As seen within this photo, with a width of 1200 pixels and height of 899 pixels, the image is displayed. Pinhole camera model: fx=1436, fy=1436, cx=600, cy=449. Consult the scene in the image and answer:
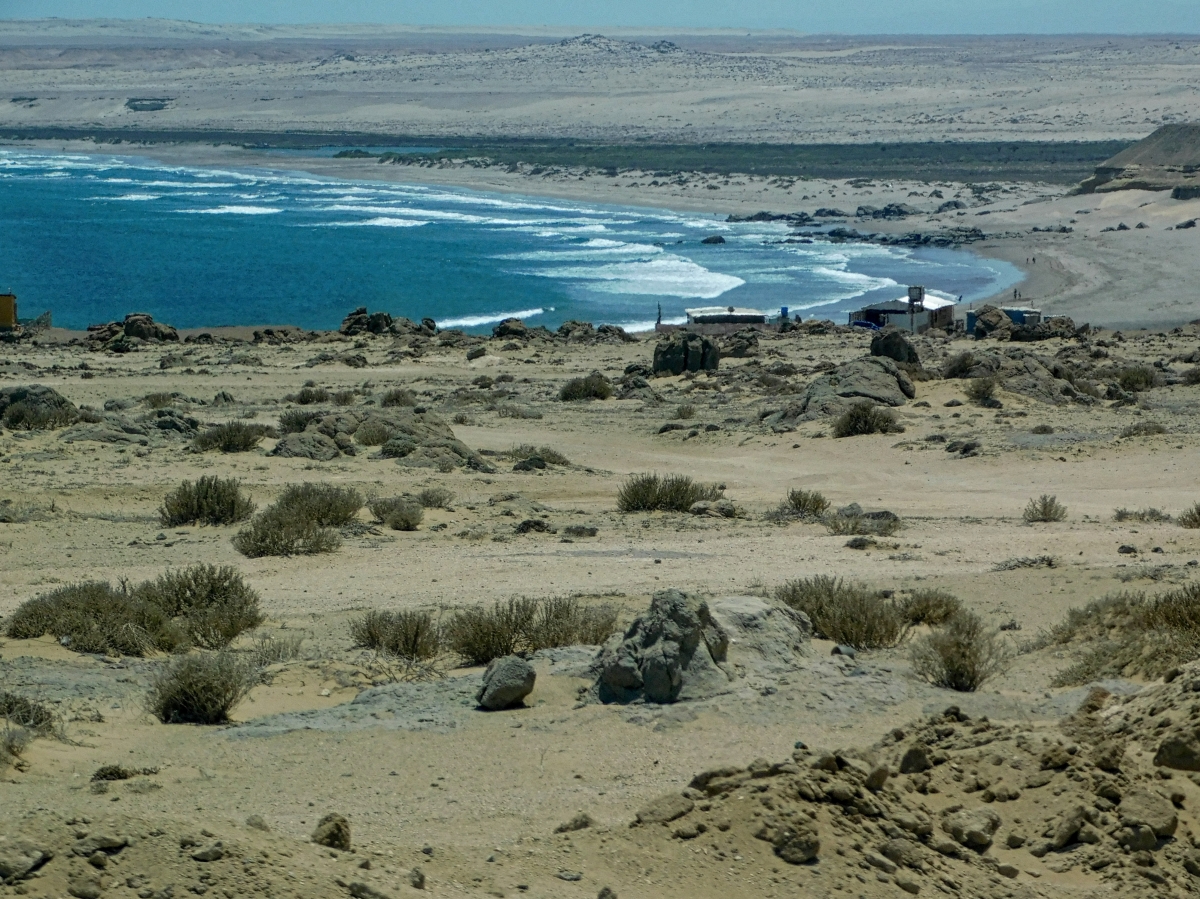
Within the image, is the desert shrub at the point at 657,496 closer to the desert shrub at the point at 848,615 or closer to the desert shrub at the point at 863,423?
the desert shrub at the point at 848,615

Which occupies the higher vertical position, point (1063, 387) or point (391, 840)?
point (391, 840)

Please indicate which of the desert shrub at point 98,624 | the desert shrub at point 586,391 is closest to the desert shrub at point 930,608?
the desert shrub at point 98,624

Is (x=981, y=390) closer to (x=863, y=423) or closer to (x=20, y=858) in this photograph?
(x=863, y=423)

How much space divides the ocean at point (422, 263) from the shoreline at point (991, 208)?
2.35 m

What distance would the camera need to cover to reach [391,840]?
5.69 m

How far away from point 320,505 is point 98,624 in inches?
187

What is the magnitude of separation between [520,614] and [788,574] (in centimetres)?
303

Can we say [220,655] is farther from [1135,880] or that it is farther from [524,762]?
[1135,880]

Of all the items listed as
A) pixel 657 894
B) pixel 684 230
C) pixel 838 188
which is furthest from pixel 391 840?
pixel 838 188

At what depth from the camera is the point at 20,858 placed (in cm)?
456

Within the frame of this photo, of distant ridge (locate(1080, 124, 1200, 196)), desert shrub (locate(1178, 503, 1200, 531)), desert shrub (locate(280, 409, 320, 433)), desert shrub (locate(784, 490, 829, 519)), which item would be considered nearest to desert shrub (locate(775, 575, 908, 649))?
desert shrub (locate(784, 490, 829, 519))

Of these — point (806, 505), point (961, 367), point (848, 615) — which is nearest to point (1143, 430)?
point (961, 367)

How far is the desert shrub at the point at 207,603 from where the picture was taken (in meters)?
9.34

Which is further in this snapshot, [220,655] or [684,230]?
[684,230]
